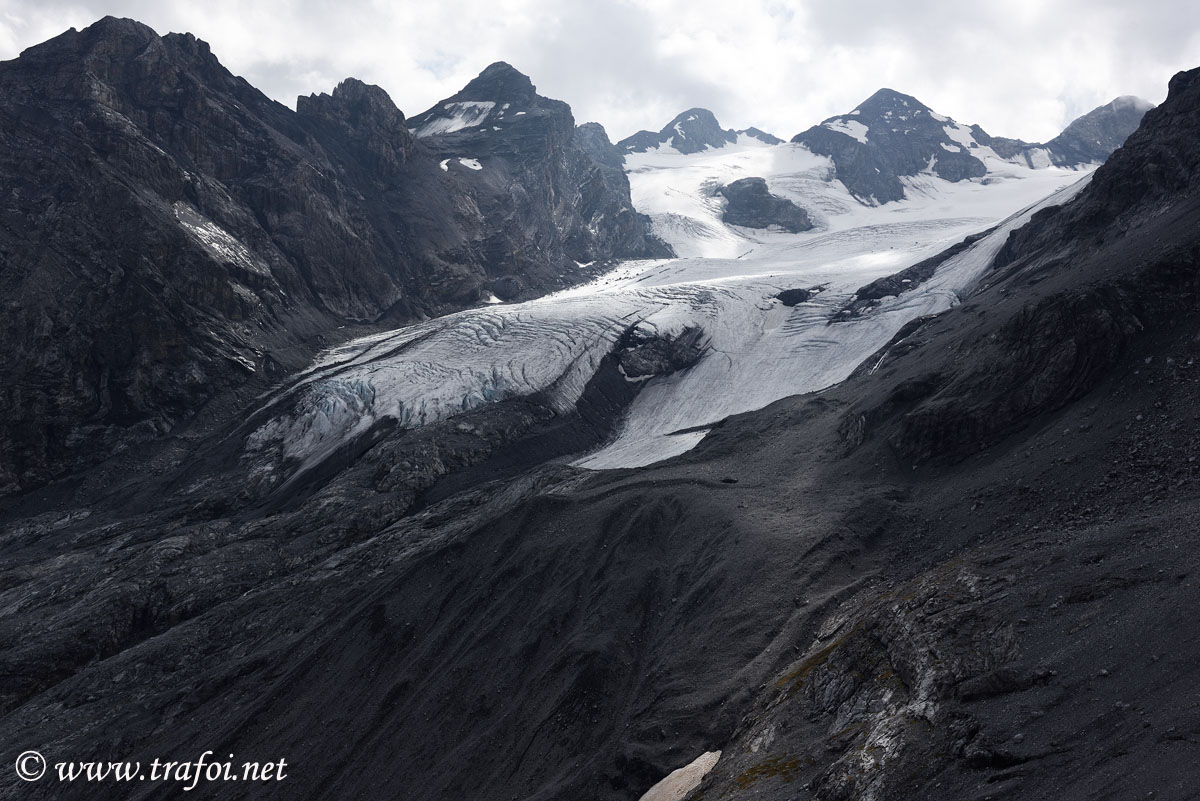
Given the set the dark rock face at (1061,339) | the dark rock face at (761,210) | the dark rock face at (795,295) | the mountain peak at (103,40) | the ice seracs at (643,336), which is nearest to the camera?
the dark rock face at (1061,339)

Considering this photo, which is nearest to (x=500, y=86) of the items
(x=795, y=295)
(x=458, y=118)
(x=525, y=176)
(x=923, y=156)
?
(x=458, y=118)

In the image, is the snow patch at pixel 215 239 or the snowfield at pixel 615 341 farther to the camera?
the snow patch at pixel 215 239

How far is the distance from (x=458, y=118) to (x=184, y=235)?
84.7m

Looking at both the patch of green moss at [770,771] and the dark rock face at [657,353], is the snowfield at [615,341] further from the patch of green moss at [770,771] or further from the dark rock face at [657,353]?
the patch of green moss at [770,771]

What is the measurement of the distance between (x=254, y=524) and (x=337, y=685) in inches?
744

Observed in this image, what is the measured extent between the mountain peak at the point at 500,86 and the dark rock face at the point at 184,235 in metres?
40.3

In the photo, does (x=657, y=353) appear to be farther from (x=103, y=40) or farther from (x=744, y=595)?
(x=103, y=40)

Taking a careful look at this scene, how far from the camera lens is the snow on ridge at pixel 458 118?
468 feet

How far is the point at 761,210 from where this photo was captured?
16212 centimetres

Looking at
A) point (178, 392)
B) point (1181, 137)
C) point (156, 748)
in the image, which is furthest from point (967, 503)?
point (178, 392)

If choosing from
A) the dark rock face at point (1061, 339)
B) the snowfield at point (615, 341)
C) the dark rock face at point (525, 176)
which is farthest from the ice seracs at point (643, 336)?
the dark rock face at point (525, 176)

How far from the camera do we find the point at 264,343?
7206cm

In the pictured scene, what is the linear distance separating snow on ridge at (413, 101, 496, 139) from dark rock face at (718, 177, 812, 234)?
176 ft

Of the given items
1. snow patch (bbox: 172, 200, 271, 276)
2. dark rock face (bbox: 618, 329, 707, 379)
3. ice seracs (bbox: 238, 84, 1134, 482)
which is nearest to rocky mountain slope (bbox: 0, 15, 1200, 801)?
ice seracs (bbox: 238, 84, 1134, 482)
